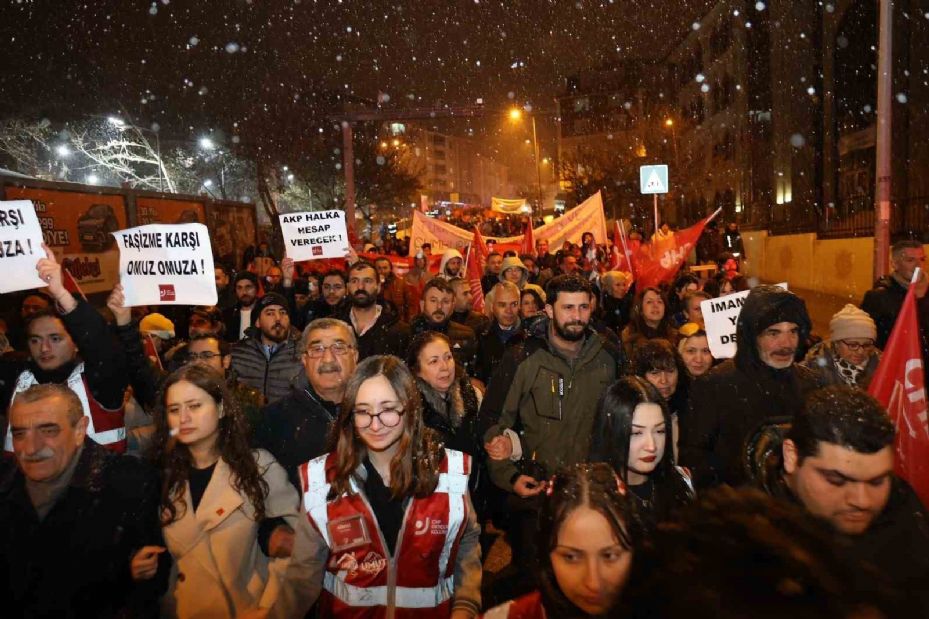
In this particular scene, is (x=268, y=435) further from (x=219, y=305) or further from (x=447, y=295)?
(x=219, y=305)

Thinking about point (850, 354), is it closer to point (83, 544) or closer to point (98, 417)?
point (83, 544)

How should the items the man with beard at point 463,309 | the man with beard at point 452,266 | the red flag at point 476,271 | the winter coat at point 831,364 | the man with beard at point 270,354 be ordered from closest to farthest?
1. the winter coat at point 831,364
2. the man with beard at point 270,354
3. the man with beard at point 463,309
4. the man with beard at point 452,266
5. the red flag at point 476,271

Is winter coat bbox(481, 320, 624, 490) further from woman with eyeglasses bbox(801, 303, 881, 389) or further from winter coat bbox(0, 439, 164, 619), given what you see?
winter coat bbox(0, 439, 164, 619)

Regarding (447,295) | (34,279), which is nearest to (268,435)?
(34,279)

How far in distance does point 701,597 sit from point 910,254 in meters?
6.03

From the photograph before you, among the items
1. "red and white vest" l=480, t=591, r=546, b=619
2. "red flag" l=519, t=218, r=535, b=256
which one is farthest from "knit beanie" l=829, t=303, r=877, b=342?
"red flag" l=519, t=218, r=535, b=256

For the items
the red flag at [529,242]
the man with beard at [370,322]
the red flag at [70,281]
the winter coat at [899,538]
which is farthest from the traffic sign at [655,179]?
the winter coat at [899,538]

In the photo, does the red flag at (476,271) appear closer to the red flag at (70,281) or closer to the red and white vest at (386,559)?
the red flag at (70,281)

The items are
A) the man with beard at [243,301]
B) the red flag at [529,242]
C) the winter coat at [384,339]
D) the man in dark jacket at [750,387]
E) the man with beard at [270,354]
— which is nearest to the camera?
the man in dark jacket at [750,387]

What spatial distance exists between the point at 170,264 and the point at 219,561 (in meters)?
2.81

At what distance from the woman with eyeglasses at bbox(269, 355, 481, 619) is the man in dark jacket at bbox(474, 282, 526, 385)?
144 inches

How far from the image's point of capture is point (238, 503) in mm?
2904

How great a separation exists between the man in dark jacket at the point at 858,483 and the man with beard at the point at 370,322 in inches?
165

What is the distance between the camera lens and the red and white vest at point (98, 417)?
387 cm
